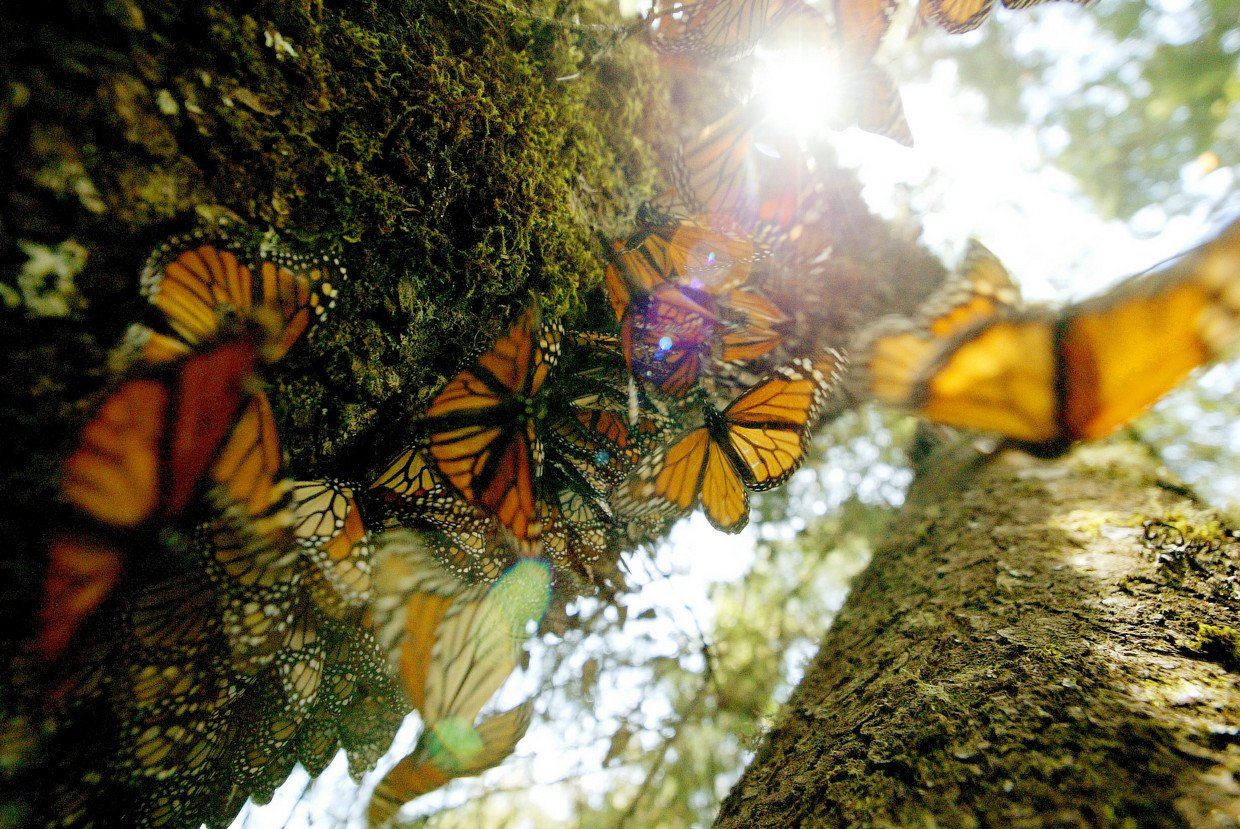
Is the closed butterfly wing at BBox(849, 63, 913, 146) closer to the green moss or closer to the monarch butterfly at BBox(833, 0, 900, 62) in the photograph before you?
the monarch butterfly at BBox(833, 0, 900, 62)

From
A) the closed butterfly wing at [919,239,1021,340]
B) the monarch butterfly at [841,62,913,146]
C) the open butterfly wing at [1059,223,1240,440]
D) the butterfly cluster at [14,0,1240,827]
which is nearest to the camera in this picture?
the butterfly cluster at [14,0,1240,827]

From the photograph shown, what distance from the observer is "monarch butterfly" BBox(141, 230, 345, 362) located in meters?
0.63

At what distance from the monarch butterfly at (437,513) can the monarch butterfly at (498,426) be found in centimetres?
4

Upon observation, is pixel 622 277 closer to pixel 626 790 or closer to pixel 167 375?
pixel 167 375

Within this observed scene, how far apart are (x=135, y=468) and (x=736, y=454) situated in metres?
1.28

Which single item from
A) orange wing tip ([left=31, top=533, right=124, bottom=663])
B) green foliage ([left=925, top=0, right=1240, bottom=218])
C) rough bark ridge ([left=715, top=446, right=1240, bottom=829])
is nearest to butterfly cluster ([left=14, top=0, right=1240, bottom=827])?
orange wing tip ([left=31, top=533, right=124, bottom=663])

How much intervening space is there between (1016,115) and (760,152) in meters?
2.83

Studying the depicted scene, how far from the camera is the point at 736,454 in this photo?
1.42 metres

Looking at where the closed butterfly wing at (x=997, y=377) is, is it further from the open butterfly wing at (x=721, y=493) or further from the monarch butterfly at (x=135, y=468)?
the monarch butterfly at (x=135, y=468)

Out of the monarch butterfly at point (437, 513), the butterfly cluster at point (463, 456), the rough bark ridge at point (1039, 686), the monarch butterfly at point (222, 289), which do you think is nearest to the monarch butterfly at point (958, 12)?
the butterfly cluster at point (463, 456)

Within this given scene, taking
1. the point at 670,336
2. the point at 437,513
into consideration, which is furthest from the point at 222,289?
the point at 670,336

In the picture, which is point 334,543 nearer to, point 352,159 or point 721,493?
point 352,159

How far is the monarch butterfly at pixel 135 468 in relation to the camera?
594 mm

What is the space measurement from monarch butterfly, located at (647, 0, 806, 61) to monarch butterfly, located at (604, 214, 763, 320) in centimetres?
45
